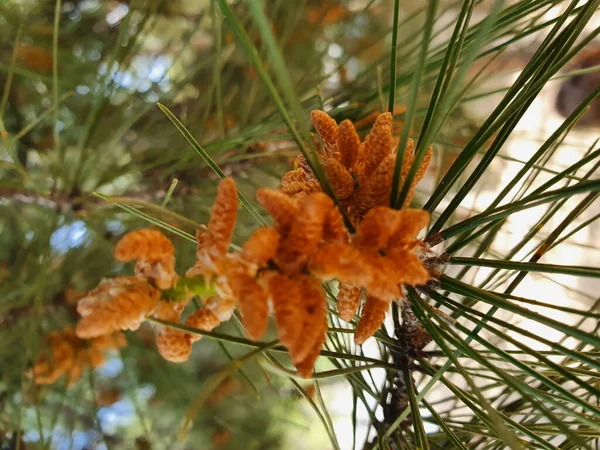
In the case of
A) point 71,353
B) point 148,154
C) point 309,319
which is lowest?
point 309,319

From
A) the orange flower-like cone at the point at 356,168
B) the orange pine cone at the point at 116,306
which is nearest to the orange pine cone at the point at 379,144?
the orange flower-like cone at the point at 356,168

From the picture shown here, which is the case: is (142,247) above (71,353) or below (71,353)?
below

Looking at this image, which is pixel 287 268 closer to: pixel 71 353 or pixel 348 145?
pixel 348 145

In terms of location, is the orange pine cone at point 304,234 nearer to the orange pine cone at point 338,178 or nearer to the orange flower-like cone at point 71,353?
the orange pine cone at point 338,178

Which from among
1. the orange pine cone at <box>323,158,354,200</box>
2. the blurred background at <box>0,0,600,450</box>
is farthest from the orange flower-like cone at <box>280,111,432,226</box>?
the blurred background at <box>0,0,600,450</box>

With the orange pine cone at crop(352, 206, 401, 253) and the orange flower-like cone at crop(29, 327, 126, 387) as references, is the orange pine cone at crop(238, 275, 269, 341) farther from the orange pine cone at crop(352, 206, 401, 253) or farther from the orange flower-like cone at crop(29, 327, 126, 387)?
the orange flower-like cone at crop(29, 327, 126, 387)

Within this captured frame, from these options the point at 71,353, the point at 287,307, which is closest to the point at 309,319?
the point at 287,307

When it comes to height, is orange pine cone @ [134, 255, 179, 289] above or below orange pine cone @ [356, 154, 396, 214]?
below

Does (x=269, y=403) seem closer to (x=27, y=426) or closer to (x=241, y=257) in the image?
(x=27, y=426)

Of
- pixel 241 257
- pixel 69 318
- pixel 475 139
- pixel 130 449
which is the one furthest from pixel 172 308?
pixel 130 449
